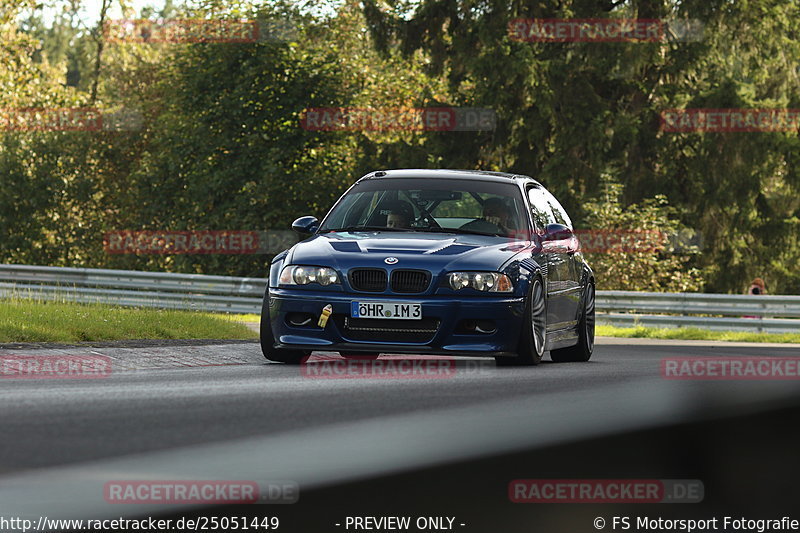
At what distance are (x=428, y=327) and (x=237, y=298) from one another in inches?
827

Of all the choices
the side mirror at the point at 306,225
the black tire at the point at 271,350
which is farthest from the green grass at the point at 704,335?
the black tire at the point at 271,350

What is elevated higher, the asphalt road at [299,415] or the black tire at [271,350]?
the asphalt road at [299,415]

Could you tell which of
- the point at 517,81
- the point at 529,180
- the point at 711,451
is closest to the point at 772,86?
the point at 517,81

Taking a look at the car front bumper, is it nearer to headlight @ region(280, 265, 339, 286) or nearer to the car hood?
headlight @ region(280, 265, 339, 286)

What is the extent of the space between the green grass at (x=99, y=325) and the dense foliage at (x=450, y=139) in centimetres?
1674

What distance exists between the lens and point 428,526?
5293mm

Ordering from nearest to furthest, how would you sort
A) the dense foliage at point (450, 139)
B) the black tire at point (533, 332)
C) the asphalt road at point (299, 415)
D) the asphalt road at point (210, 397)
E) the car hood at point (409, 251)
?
the asphalt road at point (299, 415) → the asphalt road at point (210, 397) → the car hood at point (409, 251) → the black tire at point (533, 332) → the dense foliage at point (450, 139)

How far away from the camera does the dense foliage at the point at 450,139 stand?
3569cm

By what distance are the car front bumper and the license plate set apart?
4 cm

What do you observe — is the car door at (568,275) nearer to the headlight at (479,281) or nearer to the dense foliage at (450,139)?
the headlight at (479,281)

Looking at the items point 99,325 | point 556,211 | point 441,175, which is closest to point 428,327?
point 441,175

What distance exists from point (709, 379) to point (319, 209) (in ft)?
90.8

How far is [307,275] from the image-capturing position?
450 inches

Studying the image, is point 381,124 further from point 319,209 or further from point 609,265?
point 609,265
